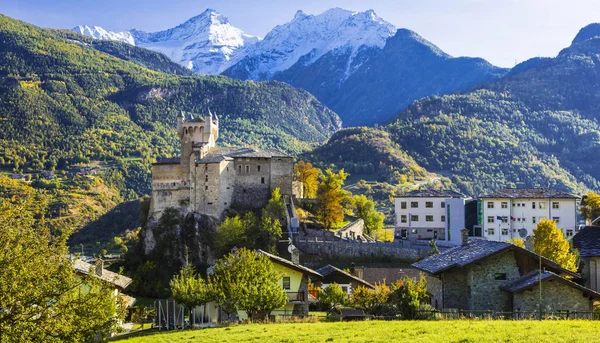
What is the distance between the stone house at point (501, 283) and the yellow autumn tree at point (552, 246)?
1180 centimetres

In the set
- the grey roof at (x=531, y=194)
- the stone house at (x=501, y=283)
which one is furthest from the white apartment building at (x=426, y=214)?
the stone house at (x=501, y=283)

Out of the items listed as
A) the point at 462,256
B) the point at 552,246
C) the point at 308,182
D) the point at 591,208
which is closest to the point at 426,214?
the point at 308,182

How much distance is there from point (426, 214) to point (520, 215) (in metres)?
14.6

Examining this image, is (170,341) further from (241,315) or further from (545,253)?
(545,253)

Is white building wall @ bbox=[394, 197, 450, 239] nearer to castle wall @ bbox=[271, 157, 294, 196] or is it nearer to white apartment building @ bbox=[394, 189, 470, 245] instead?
white apartment building @ bbox=[394, 189, 470, 245]

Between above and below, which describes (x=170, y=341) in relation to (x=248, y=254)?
below

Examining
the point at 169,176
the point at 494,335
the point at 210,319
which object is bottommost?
the point at 210,319

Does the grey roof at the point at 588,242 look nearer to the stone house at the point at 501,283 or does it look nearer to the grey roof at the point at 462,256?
the stone house at the point at 501,283

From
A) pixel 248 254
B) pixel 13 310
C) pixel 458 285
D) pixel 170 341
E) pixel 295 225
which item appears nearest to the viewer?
pixel 13 310

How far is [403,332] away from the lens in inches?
1453

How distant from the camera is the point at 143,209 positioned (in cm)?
12219

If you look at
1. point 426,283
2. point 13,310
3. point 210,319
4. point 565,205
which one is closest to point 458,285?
point 426,283

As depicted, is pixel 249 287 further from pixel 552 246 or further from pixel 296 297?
pixel 552 246

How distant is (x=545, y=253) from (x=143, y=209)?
223 ft
